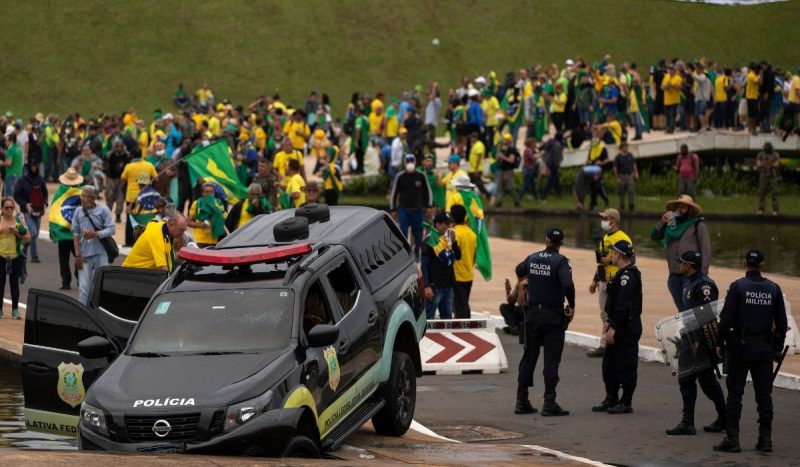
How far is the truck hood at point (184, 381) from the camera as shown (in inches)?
404

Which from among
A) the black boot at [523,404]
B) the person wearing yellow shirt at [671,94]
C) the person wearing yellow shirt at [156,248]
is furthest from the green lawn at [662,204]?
the black boot at [523,404]

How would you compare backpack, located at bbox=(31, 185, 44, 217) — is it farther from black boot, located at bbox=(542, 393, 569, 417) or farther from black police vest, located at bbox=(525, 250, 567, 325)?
black boot, located at bbox=(542, 393, 569, 417)

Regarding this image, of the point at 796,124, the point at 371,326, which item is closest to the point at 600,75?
the point at 796,124

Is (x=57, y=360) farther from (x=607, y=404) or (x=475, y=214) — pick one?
(x=475, y=214)

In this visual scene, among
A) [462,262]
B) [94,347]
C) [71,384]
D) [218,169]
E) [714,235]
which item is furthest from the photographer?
[714,235]

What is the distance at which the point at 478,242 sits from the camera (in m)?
20.7

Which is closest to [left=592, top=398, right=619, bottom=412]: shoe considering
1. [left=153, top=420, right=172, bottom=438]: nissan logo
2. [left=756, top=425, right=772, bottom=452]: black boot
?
[left=756, top=425, right=772, bottom=452]: black boot

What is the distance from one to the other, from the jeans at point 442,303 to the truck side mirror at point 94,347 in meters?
7.02

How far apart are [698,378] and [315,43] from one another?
5352cm

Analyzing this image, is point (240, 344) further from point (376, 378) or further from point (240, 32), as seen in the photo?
point (240, 32)

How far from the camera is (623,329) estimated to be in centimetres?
1379

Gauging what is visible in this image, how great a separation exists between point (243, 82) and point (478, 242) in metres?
42.7

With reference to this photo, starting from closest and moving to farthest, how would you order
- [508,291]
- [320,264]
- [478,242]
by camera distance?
1. [320,264]
2. [508,291]
3. [478,242]

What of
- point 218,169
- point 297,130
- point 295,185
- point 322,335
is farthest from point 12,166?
point 322,335
